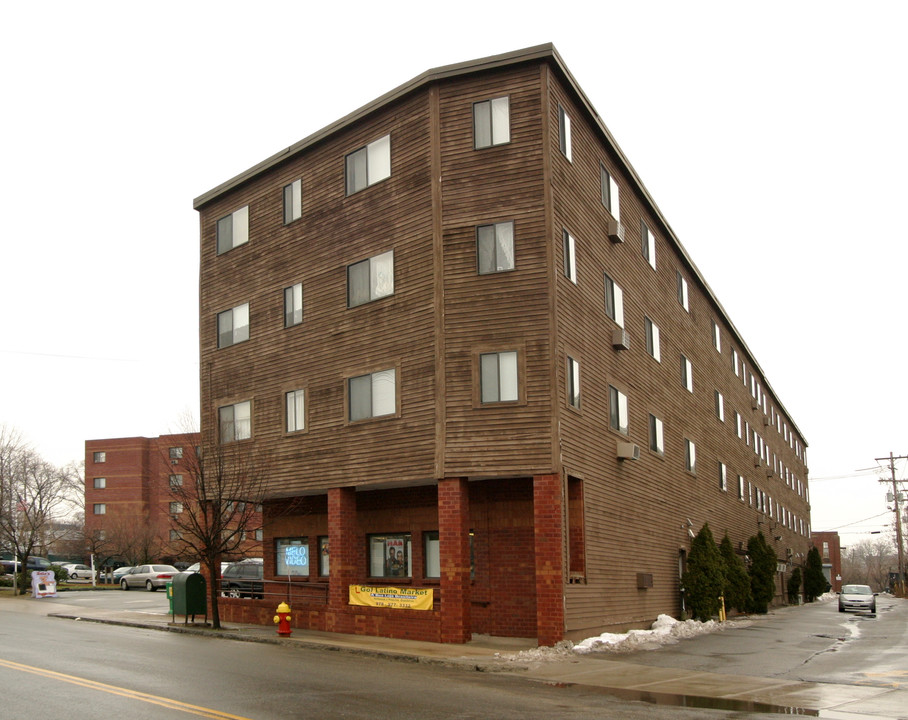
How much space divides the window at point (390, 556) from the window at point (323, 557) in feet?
7.32

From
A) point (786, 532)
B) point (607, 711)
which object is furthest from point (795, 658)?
point (786, 532)

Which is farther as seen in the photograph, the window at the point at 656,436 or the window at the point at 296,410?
the window at the point at 656,436

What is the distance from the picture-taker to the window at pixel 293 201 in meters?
28.4

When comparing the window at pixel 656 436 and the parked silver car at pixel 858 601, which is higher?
the window at pixel 656 436

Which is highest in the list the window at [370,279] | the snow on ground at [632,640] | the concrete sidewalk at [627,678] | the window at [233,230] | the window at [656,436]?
the window at [233,230]

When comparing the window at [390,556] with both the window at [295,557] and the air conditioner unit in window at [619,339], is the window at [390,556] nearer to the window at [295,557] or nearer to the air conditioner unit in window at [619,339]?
the window at [295,557]

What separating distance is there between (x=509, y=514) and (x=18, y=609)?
1963 cm

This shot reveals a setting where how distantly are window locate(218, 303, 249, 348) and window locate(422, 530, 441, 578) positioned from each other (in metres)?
8.98

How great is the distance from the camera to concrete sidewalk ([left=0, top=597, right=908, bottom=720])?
14.2 m

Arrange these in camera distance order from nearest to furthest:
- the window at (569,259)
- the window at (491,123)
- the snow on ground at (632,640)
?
the snow on ground at (632,640), the window at (491,123), the window at (569,259)

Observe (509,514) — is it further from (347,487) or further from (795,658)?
(795,658)

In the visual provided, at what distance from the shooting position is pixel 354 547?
2583cm

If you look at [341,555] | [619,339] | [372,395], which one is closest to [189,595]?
[341,555]

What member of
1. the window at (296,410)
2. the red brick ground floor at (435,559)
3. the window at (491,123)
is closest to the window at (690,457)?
the red brick ground floor at (435,559)
